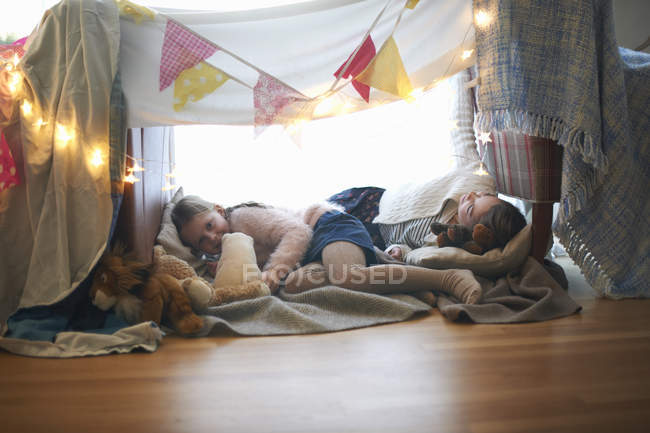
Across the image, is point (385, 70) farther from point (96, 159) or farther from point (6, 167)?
point (6, 167)

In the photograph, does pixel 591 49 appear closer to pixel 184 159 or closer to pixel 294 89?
pixel 294 89

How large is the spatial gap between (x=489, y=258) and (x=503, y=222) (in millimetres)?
136

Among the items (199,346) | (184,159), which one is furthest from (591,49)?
(184,159)

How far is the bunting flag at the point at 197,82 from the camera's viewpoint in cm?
144

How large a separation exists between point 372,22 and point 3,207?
51.2 inches

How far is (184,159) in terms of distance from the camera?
2.05 meters

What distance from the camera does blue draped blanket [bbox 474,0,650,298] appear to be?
4.27 feet

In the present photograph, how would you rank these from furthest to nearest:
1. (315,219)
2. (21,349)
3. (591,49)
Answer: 1. (315,219)
2. (591,49)
3. (21,349)

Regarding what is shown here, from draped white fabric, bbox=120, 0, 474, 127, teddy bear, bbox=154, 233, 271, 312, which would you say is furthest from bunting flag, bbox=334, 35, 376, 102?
teddy bear, bbox=154, 233, 271, 312

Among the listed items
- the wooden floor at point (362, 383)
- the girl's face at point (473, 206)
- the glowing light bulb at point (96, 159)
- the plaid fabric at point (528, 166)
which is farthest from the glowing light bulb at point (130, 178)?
the plaid fabric at point (528, 166)

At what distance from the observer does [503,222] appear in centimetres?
A: 150

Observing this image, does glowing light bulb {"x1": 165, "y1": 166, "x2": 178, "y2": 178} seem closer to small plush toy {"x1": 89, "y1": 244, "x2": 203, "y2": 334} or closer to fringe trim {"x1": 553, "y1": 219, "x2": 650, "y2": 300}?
small plush toy {"x1": 89, "y1": 244, "x2": 203, "y2": 334}

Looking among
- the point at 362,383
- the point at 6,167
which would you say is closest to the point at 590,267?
the point at 362,383

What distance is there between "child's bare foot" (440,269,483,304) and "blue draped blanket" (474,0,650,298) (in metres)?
→ 0.40
